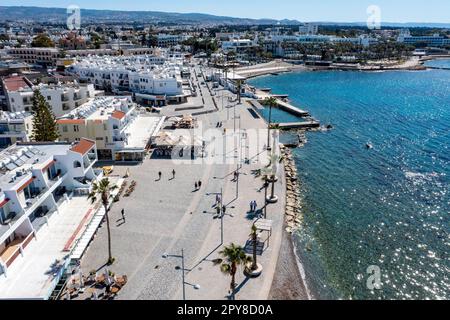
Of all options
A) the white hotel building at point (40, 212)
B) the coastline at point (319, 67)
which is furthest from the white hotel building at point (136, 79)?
the coastline at point (319, 67)

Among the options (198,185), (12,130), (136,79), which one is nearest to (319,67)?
(136,79)

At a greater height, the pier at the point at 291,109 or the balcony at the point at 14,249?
the pier at the point at 291,109

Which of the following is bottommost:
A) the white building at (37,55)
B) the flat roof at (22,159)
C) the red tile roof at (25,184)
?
the red tile roof at (25,184)

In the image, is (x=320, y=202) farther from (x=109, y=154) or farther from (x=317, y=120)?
(x=317, y=120)

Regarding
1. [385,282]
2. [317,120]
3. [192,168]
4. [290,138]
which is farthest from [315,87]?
[385,282]

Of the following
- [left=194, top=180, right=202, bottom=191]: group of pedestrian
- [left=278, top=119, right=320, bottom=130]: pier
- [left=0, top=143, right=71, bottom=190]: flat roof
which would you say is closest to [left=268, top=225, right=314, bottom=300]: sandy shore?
[left=194, top=180, right=202, bottom=191]: group of pedestrian

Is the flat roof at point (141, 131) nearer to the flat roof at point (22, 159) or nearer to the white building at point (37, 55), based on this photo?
the flat roof at point (22, 159)
